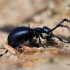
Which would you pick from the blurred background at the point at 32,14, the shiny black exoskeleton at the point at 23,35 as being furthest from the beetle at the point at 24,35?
the blurred background at the point at 32,14

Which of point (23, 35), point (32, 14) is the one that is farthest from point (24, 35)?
point (32, 14)

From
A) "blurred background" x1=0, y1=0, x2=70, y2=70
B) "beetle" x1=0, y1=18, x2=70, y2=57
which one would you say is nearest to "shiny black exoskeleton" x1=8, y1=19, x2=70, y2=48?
"beetle" x1=0, y1=18, x2=70, y2=57

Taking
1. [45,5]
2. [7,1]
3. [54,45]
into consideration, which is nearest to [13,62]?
[54,45]

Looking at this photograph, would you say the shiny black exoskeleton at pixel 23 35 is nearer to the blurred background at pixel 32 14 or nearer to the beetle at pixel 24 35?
the beetle at pixel 24 35

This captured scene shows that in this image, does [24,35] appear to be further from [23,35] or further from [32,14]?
[32,14]

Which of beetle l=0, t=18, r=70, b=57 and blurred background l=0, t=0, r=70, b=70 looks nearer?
beetle l=0, t=18, r=70, b=57

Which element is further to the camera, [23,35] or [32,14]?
[32,14]

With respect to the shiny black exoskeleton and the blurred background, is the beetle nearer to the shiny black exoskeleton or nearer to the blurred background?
the shiny black exoskeleton

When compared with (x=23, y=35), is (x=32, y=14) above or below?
above

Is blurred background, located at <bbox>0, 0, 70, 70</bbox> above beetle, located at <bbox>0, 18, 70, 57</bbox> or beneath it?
above
